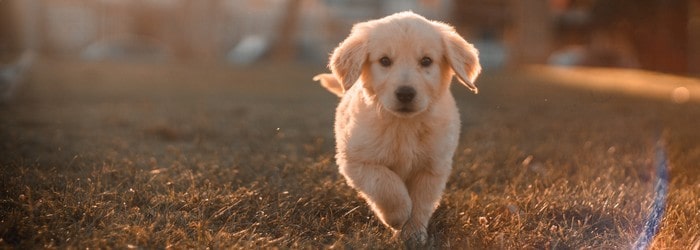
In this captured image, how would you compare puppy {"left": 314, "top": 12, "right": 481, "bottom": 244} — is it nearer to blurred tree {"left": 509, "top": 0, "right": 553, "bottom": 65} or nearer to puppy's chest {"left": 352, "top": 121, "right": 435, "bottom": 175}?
puppy's chest {"left": 352, "top": 121, "right": 435, "bottom": 175}

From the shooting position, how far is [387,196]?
3213 millimetres

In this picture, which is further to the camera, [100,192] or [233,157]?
[233,157]

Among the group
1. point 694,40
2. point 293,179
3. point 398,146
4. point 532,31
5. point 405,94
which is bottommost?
point 532,31

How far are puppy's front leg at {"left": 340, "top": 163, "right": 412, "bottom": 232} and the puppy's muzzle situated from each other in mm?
315

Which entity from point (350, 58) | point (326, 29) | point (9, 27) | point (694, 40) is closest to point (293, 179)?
point (350, 58)

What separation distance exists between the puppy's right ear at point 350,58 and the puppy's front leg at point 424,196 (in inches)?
21.8

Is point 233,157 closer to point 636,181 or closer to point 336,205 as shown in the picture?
point 336,205

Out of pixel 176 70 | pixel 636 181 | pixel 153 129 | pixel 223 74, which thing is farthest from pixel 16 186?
pixel 176 70

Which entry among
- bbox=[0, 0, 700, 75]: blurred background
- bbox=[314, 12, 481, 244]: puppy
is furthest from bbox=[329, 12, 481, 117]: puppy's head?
bbox=[0, 0, 700, 75]: blurred background

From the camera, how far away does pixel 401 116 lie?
337 centimetres

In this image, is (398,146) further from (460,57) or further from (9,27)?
(9,27)

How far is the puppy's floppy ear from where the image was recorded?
3.57 metres

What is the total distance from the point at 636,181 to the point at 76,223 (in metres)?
3.00

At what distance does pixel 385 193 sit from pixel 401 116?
1.23 ft
